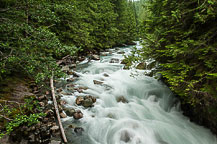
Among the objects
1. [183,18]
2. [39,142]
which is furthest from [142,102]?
[39,142]

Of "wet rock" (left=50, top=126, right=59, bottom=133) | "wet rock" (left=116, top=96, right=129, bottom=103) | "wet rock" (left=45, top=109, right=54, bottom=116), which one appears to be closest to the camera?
"wet rock" (left=50, top=126, right=59, bottom=133)

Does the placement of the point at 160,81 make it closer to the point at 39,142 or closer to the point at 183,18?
the point at 183,18

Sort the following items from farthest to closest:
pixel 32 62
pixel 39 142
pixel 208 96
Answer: pixel 39 142
pixel 32 62
pixel 208 96

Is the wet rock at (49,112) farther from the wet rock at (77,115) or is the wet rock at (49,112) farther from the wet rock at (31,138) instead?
the wet rock at (31,138)

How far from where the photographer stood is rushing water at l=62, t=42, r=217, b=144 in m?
4.33

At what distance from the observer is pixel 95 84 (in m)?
8.15

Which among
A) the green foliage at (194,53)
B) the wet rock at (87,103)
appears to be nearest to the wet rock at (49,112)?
the wet rock at (87,103)

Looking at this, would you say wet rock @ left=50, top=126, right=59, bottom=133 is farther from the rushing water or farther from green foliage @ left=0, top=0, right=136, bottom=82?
green foliage @ left=0, top=0, right=136, bottom=82

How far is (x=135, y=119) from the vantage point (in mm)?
5395

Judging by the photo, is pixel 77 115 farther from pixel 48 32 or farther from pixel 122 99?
pixel 48 32

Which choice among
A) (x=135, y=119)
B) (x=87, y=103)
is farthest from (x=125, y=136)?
(x=87, y=103)

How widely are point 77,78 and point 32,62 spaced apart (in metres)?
5.75

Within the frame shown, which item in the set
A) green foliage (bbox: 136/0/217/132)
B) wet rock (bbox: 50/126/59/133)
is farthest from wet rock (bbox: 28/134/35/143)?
green foliage (bbox: 136/0/217/132)

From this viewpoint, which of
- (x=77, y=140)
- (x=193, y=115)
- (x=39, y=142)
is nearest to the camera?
(x=39, y=142)
